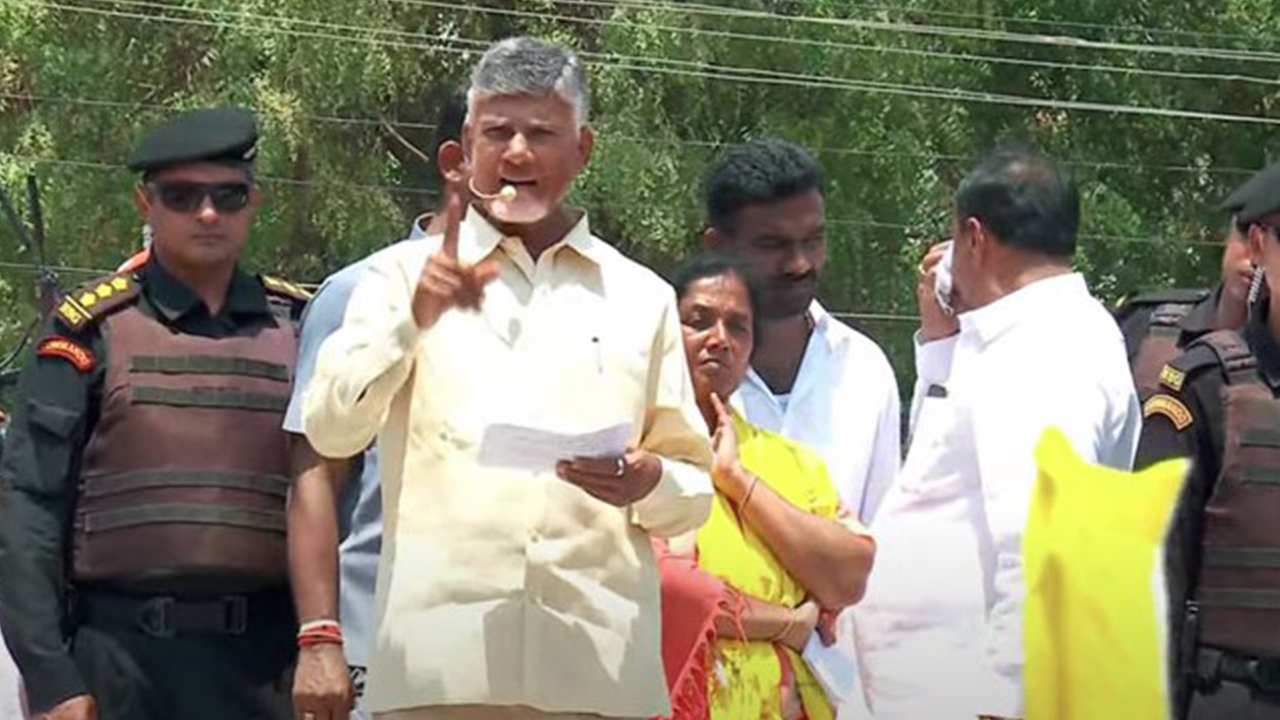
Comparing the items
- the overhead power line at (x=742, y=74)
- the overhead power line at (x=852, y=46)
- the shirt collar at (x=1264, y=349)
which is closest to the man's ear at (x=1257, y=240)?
the shirt collar at (x=1264, y=349)

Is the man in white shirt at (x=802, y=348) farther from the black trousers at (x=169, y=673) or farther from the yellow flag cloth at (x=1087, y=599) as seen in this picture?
the black trousers at (x=169, y=673)

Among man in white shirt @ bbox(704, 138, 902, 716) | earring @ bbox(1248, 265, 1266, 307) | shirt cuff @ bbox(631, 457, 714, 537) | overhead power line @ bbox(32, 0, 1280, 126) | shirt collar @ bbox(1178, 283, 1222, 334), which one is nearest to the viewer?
shirt cuff @ bbox(631, 457, 714, 537)

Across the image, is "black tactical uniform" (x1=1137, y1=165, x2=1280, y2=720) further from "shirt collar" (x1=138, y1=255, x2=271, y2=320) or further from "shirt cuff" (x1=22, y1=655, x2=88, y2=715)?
"shirt cuff" (x1=22, y1=655, x2=88, y2=715)

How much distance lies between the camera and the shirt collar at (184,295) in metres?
5.54

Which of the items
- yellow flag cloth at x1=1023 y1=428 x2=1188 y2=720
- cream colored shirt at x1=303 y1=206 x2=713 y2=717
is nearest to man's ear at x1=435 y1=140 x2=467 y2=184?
cream colored shirt at x1=303 y1=206 x2=713 y2=717

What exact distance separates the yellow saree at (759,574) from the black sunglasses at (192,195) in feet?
3.91

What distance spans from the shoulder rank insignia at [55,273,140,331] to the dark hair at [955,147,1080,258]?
1.94m

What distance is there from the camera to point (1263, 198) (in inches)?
217

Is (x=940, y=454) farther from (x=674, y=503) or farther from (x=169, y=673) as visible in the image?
(x=169, y=673)

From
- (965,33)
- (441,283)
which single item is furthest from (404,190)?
(441,283)

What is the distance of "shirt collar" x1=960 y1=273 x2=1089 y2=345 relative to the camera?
19.1ft

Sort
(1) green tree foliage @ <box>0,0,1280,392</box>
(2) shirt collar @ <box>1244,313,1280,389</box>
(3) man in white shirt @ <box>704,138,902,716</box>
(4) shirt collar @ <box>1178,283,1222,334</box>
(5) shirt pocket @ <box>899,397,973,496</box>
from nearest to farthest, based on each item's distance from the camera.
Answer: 1. (2) shirt collar @ <box>1244,313,1280,389</box>
2. (5) shirt pocket @ <box>899,397,973,496</box>
3. (3) man in white shirt @ <box>704,138,902,716</box>
4. (4) shirt collar @ <box>1178,283,1222,334</box>
5. (1) green tree foliage @ <box>0,0,1280,392</box>

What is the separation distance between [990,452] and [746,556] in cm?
64

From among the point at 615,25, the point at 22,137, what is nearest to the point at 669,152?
the point at 615,25
